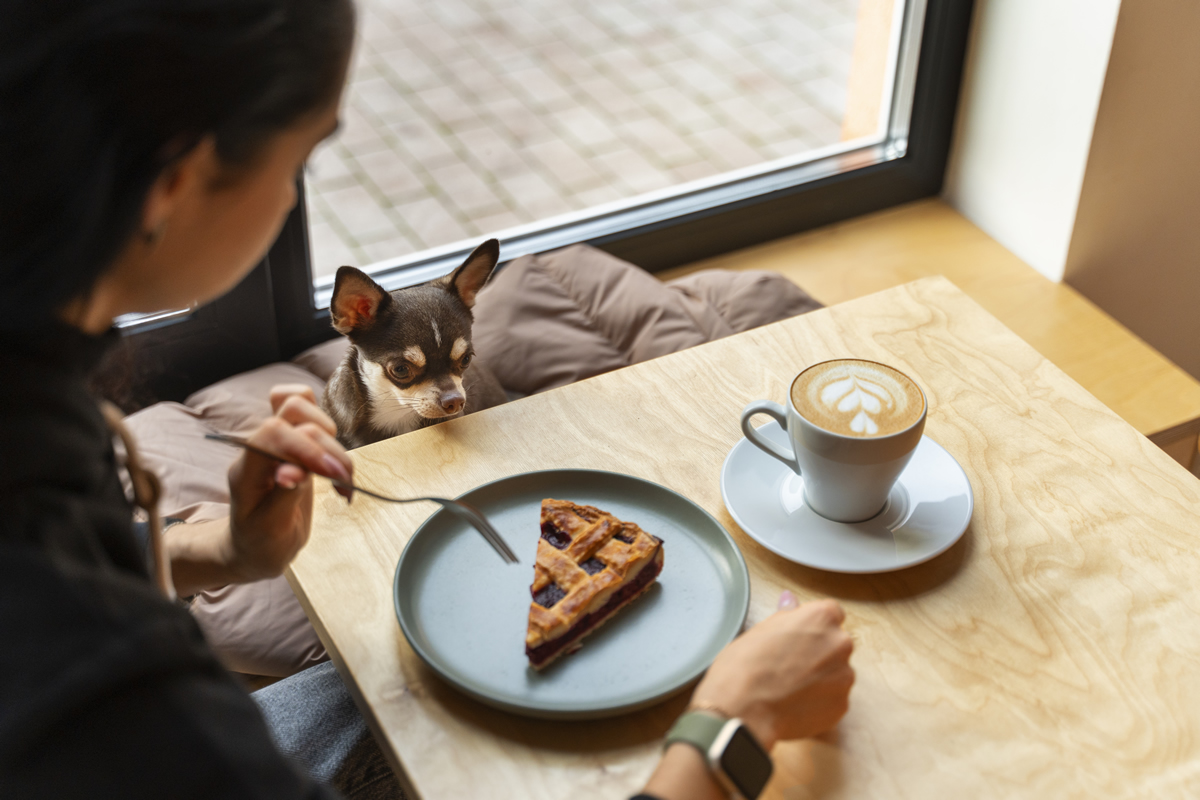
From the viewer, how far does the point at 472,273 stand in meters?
1.34

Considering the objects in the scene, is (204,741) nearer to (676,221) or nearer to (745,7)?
(676,221)

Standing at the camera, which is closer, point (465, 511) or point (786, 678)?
point (786, 678)

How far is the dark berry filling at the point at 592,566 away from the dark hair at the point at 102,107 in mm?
493

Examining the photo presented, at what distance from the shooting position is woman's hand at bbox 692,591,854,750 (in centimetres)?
81

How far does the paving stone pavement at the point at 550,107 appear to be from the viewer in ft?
7.25

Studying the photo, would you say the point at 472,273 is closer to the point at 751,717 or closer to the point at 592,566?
the point at 592,566

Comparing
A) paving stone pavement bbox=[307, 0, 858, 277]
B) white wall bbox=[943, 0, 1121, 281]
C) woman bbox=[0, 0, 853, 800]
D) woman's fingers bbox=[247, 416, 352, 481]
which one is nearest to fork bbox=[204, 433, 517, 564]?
woman's fingers bbox=[247, 416, 352, 481]

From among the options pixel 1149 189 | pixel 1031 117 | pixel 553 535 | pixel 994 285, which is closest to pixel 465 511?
pixel 553 535

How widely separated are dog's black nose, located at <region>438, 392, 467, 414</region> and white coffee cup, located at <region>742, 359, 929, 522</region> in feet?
1.25

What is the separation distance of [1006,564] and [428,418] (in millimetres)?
691

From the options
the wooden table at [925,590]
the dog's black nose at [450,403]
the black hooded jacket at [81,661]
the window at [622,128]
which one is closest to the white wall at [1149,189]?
the window at [622,128]

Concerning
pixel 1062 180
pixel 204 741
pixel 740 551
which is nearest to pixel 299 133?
pixel 204 741

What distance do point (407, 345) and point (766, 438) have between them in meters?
0.47

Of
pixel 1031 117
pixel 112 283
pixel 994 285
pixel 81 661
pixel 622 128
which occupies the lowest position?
pixel 994 285
